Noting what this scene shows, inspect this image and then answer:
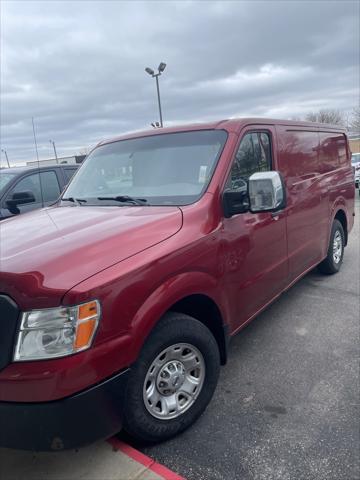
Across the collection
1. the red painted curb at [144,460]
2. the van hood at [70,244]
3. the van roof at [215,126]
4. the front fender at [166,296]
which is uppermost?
the van roof at [215,126]

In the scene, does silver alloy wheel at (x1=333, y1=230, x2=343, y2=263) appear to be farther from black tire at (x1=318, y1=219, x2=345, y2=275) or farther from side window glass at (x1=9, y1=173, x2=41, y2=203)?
side window glass at (x1=9, y1=173, x2=41, y2=203)

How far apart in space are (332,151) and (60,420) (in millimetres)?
4860

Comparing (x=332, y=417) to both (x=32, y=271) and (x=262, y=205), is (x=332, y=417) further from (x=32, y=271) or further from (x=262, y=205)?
(x=32, y=271)

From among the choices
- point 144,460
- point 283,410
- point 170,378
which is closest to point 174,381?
point 170,378

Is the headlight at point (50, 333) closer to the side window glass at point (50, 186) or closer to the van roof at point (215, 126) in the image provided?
the van roof at point (215, 126)

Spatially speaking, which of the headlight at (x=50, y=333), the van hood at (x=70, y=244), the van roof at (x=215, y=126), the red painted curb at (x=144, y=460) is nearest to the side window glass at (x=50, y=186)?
the van roof at (x=215, y=126)

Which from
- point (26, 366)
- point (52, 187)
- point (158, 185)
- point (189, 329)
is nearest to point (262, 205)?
point (158, 185)

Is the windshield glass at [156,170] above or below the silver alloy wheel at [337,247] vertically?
above

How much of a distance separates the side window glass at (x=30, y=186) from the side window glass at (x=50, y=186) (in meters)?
0.10

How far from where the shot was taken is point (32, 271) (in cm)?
202

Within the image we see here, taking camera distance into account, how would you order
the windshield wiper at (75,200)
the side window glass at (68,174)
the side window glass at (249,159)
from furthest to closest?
the side window glass at (68,174), the windshield wiper at (75,200), the side window glass at (249,159)

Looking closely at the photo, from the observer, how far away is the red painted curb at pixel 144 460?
2227mm

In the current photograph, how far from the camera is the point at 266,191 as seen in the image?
2857mm

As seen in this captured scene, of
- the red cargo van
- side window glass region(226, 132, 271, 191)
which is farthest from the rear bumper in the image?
side window glass region(226, 132, 271, 191)
